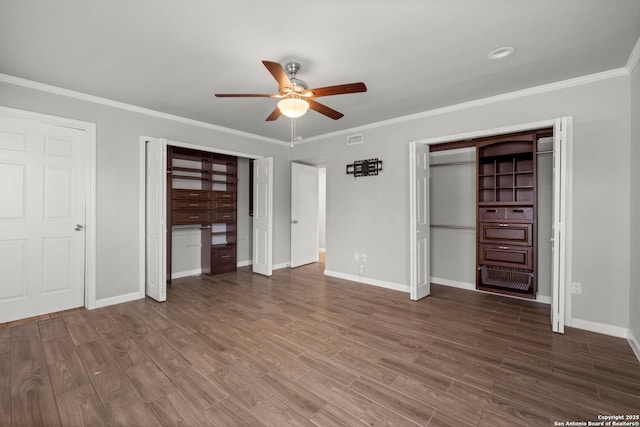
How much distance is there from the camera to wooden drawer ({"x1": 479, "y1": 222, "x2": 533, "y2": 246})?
389cm

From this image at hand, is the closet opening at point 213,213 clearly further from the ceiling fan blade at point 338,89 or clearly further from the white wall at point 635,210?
the white wall at point 635,210

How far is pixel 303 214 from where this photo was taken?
6.22 meters

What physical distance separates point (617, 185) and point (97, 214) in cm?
588

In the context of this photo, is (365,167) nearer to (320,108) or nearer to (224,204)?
(320,108)

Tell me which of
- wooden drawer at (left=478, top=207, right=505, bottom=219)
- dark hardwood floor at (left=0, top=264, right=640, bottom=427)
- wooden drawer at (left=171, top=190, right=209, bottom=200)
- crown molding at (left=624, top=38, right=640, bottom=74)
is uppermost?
crown molding at (left=624, top=38, right=640, bottom=74)

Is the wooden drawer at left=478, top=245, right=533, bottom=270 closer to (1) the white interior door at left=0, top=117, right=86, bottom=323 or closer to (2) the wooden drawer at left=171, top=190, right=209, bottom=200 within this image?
(2) the wooden drawer at left=171, top=190, right=209, bottom=200

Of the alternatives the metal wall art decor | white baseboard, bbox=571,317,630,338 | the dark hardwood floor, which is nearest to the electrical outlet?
white baseboard, bbox=571,317,630,338

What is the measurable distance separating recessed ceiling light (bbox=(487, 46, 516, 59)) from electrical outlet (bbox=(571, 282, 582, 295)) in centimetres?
248

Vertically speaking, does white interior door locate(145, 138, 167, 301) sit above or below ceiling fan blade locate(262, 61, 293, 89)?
below

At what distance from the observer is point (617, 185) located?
2.86 meters

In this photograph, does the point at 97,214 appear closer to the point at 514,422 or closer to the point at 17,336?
the point at 17,336

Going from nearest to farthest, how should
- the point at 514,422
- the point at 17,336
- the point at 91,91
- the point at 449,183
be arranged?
1. the point at 514,422
2. the point at 17,336
3. the point at 91,91
4. the point at 449,183

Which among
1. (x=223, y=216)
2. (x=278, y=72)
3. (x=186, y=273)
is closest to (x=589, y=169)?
(x=278, y=72)

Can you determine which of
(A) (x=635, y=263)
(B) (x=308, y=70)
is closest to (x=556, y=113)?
(A) (x=635, y=263)
